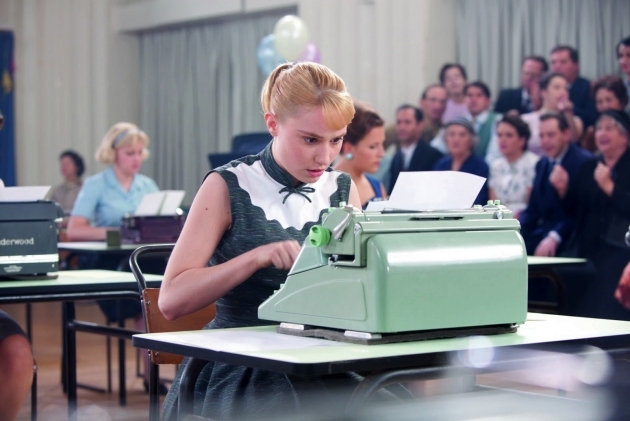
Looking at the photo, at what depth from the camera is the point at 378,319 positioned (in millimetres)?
1417

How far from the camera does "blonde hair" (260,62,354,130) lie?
1.79 meters

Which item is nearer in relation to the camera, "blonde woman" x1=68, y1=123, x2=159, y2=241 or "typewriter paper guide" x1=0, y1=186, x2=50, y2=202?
"typewriter paper guide" x1=0, y1=186, x2=50, y2=202

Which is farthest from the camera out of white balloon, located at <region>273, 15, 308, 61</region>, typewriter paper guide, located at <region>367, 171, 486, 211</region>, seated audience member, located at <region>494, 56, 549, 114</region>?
white balloon, located at <region>273, 15, 308, 61</region>

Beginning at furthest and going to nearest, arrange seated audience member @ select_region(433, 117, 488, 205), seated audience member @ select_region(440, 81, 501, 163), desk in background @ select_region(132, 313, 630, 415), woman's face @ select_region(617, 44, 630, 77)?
seated audience member @ select_region(440, 81, 501, 163), seated audience member @ select_region(433, 117, 488, 205), woman's face @ select_region(617, 44, 630, 77), desk in background @ select_region(132, 313, 630, 415)

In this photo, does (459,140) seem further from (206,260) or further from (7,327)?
(206,260)

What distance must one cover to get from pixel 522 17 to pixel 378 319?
19.9 ft

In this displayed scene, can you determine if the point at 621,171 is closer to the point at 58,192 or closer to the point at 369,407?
the point at 369,407

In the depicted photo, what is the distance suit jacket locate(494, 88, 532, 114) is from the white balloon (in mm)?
1608

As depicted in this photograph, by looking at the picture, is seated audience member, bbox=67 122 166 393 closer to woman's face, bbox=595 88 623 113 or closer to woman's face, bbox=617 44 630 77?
woman's face, bbox=595 88 623 113

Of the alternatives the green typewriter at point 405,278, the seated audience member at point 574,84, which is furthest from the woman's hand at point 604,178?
the green typewriter at point 405,278

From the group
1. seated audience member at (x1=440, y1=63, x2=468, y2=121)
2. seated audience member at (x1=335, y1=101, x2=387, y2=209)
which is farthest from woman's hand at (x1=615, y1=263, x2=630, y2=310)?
seated audience member at (x1=440, y1=63, x2=468, y2=121)

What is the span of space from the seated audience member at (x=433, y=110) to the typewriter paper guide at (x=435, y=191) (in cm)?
501

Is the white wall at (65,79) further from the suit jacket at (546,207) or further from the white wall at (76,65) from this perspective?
the suit jacket at (546,207)

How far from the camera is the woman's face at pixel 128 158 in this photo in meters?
5.23
